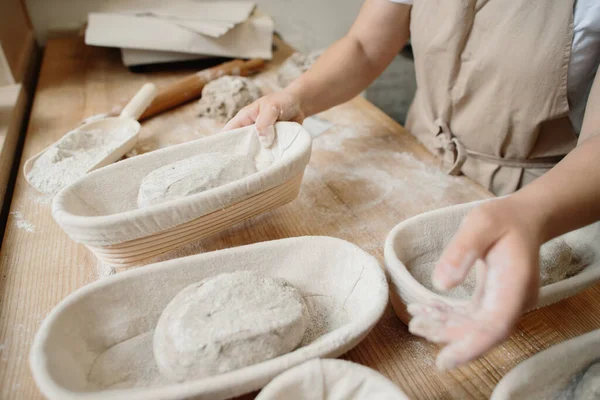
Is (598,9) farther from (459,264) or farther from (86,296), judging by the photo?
(86,296)

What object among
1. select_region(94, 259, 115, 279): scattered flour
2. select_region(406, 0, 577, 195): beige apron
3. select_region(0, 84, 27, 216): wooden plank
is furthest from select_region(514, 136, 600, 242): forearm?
select_region(0, 84, 27, 216): wooden plank

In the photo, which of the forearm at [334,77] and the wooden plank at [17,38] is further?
the wooden plank at [17,38]

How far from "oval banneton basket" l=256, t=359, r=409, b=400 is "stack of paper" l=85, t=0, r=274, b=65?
4.32 ft

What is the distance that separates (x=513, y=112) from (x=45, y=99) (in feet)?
4.44

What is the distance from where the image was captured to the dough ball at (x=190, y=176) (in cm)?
74

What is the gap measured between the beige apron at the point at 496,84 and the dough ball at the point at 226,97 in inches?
19.2

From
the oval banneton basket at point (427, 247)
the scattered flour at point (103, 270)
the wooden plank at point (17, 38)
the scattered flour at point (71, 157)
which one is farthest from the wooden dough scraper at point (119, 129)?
the oval banneton basket at point (427, 247)

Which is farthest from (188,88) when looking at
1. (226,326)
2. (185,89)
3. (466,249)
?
(466,249)

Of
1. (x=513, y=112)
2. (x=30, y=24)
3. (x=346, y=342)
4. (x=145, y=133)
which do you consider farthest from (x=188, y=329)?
(x=30, y=24)

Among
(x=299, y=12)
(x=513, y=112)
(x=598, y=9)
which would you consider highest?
(x=598, y=9)

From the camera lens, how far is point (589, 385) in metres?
0.51

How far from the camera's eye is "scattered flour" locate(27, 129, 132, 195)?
96cm

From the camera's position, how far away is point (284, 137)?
0.91 m

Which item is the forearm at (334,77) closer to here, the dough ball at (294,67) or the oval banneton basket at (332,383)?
the dough ball at (294,67)
